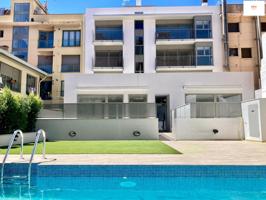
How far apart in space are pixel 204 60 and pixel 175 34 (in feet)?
15.0

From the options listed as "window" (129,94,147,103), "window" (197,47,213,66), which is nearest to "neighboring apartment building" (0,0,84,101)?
"window" (129,94,147,103)

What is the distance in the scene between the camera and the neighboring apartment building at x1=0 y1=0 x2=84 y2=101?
39.3 metres

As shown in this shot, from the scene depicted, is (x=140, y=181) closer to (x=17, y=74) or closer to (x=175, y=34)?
(x=17, y=74)

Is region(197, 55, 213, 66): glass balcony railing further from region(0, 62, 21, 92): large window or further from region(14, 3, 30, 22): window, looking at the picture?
region(14, 3, 30, 22): window

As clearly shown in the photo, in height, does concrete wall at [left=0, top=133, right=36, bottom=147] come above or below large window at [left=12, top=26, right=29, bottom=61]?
below

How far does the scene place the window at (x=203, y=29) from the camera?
34406 millimetres

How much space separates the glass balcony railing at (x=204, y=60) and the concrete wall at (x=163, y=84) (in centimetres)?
649

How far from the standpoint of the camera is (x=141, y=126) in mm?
20203

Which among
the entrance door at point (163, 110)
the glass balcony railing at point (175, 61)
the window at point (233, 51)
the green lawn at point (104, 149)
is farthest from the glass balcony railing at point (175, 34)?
the green lawn at point (104, 149)

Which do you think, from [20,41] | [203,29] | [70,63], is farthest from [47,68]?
[203,29]

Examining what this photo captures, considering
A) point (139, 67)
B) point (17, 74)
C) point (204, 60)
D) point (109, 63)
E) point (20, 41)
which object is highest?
point (20, 41)

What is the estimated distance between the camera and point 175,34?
34625mm

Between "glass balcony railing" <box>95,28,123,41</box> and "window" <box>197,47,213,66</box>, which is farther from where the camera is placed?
"glass balcony railing" <box>95,28,123,41</box>

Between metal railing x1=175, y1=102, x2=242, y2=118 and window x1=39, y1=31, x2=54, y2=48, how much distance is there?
87.4 feet
